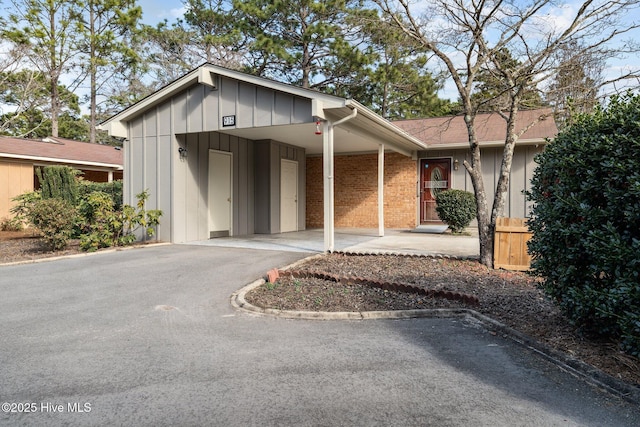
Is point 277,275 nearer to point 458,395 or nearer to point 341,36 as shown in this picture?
point 458,395

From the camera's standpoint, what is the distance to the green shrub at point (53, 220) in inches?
326

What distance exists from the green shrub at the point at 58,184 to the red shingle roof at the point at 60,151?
3194 millimetres

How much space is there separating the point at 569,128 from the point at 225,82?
7.13 m

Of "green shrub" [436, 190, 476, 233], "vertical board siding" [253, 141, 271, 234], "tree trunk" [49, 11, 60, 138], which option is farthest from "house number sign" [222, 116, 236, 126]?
"tree trunk" [49, 11, 60, 138]

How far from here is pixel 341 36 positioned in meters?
18.4

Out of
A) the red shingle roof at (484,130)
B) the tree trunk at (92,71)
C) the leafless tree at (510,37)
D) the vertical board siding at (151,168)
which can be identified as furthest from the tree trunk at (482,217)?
the tree trunk at (92,71)

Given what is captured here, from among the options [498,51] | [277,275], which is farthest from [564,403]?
[498,51]

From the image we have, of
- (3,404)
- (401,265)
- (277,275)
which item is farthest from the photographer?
(401,265)

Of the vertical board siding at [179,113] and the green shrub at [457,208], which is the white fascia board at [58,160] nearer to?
the vertical board siding at [179,113]

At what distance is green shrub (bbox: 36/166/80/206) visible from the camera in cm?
1124

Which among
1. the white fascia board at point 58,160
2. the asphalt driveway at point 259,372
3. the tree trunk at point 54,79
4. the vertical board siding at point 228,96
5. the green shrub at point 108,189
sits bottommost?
the asphalt driveway at point 259,372

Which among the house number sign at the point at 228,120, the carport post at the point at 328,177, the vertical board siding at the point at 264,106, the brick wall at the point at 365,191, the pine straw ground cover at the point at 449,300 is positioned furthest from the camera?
the brick wall at the point at 365,191

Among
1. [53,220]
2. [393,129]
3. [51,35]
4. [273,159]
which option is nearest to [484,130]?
[393,129]

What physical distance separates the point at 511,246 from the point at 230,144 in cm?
781
